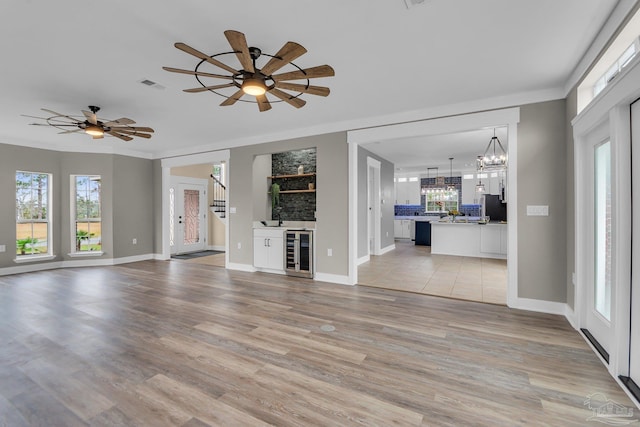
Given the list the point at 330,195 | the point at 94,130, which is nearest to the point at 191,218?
the point at 94,130

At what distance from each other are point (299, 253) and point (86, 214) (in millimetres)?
5141

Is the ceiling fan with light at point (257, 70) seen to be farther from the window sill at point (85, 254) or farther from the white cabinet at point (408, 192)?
the white cabinet at point (408, 192)

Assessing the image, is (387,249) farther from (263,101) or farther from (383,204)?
(263,101)

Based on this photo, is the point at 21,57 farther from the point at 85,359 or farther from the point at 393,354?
the point at 393,354

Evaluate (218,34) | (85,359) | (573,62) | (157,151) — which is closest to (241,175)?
(157,151)

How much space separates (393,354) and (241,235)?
4169 millimetres

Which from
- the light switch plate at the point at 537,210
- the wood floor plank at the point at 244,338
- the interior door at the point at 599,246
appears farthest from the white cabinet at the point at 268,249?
the interior door at the point at 599,246

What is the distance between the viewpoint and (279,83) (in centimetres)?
266

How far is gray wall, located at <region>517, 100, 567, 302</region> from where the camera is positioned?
3.37 metres

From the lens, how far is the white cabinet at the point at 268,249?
5.42m

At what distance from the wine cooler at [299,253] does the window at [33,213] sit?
523 cm

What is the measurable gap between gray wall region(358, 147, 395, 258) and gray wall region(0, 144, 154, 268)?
5250 mm

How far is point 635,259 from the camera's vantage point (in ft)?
6.22

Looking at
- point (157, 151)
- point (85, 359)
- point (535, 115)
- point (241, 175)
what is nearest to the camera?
point (85, 359)
